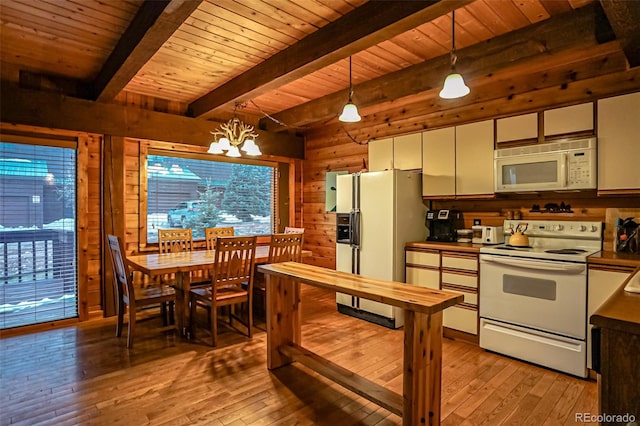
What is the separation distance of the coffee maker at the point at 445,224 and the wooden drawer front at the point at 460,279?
59 cm

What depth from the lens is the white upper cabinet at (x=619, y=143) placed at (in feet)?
8.59

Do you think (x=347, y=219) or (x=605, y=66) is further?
(x=347, y=219)

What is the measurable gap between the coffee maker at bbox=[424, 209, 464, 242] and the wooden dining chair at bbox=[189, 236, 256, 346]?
1997 mm

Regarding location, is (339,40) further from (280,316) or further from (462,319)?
(462,319)

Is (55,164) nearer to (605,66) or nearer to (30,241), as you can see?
(30,241)

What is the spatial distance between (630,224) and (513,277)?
962mm

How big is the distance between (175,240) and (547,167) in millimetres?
3922

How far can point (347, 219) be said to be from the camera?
4.16 meters

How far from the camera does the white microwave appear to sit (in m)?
2.83

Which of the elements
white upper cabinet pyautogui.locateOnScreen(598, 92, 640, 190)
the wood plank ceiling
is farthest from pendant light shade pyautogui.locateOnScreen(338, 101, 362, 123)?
white upper cabinet pyautogui.locateOnScreen(598, 92, 640, 190)

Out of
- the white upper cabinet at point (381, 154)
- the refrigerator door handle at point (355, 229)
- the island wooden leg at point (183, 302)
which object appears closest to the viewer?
the island wooden leg at point (183, 302)

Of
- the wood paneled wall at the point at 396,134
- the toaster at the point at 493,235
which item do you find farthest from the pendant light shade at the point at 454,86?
the toaster at the point at 493,235

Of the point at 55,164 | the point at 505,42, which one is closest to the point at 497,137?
→ the point at 505,42

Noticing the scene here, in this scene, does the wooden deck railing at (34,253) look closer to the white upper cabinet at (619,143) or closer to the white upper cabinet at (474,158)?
the white upper cabinet at (474,158)
